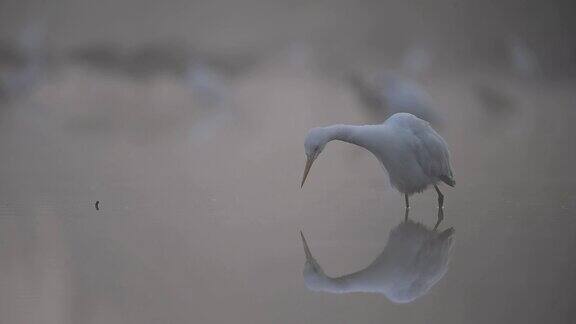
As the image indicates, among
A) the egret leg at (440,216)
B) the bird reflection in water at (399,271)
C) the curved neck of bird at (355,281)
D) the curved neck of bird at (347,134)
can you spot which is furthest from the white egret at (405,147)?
the curved neck of bird at (355,281)

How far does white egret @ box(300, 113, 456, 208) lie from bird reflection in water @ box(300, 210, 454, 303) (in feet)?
3.45

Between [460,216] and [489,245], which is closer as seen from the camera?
[489,245]

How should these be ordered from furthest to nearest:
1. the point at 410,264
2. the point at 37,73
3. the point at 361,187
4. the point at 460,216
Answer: the point at 37,73, the point at 361,187, the point at 460,216, the point at 410,264

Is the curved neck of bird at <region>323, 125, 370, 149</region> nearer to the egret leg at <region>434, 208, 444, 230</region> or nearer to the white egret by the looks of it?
the white egret

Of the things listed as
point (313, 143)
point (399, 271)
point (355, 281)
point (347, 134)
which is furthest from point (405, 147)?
point (355, 281)

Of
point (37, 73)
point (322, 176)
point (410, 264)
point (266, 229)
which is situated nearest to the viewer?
point (410, 264)

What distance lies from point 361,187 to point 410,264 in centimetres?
461

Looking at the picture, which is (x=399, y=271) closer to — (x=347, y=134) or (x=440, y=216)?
(x=347, y=134)

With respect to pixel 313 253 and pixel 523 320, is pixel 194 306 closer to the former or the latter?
pixel 523 320

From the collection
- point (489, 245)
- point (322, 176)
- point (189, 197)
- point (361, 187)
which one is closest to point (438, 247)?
point (489, 245)

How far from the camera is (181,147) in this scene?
9570 mm

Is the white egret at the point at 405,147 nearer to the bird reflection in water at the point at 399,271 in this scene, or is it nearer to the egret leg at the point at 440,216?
the egret leg at the point at 440,216

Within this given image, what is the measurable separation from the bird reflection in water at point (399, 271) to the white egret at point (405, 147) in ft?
3.45

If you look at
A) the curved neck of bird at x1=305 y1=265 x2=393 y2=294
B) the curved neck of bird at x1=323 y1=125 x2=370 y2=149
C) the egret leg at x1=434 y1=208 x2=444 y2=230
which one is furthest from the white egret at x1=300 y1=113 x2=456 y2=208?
the curved neck of bird at x1=305 y1=265 x2=393 y2=294
